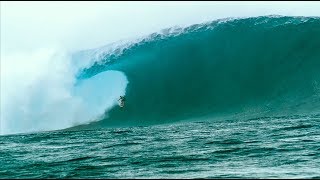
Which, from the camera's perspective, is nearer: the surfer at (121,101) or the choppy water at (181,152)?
the choppy water at (181,152)

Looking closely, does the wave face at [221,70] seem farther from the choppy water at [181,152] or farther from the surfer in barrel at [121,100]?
the choppy water at [181,152]

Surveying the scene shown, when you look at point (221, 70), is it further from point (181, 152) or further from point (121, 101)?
point (181, 152)

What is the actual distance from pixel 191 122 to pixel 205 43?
7.39m

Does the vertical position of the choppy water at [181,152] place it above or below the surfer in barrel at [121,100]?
below

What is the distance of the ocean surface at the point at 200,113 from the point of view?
470 inches

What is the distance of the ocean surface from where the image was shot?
39.2 feet

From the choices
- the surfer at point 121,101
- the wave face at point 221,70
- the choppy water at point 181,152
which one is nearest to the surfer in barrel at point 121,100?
the surfer at point 121,101

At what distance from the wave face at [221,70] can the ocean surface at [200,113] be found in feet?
0.16

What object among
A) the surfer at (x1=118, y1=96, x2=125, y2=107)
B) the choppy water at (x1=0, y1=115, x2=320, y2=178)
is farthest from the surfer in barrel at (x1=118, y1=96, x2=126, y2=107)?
the choppy water at (x1=0, y1=115, x2=320, y2=178)

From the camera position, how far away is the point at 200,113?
79.9 ft

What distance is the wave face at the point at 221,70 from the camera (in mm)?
24172

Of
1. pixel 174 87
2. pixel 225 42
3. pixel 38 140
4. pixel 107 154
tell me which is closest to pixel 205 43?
pixel 225 42

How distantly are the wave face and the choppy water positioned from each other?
341cm

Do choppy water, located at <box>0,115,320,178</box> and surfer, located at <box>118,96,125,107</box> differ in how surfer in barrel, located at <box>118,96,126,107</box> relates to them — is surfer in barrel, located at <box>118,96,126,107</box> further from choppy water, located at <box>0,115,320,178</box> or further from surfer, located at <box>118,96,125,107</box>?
choppy water, located at <box>0,115,320,178</box>
